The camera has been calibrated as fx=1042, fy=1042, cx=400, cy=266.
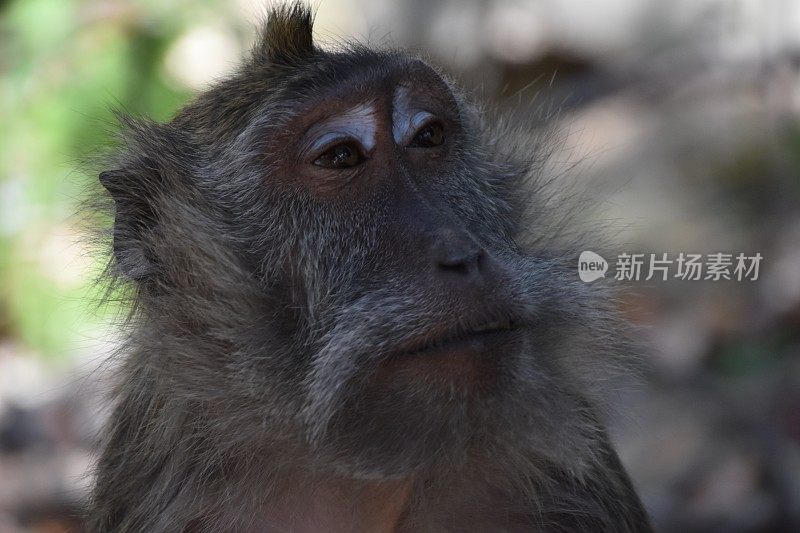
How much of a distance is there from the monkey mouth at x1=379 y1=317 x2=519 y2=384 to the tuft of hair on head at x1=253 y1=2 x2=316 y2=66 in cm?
108

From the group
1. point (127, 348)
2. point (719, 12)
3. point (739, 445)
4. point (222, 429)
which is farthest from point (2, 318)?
point (719, 12)

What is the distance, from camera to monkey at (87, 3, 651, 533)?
92.1 inches

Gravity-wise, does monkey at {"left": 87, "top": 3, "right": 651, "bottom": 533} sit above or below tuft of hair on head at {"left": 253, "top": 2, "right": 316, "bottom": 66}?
below

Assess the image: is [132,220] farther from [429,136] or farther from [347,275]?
[429,136]

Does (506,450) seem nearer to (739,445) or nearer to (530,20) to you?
(739,445)

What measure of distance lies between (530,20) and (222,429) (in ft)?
16.9

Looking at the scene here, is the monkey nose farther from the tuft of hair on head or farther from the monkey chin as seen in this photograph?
the tuft of hair on head

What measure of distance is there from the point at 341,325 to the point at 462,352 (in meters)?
0.34

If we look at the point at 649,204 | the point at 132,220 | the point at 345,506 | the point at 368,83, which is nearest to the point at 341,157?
the point at 368,83

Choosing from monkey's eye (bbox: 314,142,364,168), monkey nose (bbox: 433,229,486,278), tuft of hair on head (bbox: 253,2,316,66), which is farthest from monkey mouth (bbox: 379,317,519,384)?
tuft of hair on head (bbox: 253,2,316,66)

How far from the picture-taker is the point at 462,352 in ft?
7.46

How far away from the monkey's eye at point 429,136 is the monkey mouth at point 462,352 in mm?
670

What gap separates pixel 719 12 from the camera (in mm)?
6434

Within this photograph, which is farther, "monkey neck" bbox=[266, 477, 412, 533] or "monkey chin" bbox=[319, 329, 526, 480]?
"monkey neck" bbox=[266, 477, 412, 533]
